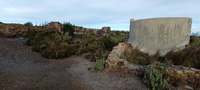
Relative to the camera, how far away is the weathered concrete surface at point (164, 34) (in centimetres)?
480

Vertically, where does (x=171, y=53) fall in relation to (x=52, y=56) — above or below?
above

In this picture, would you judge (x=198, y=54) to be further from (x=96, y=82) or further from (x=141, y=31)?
(x=96, y=82)

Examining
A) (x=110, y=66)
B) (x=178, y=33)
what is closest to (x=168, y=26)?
(x=178, y=33)

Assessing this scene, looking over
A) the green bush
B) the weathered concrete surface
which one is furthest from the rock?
the green bush

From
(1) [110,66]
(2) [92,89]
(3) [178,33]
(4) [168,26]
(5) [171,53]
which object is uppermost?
(4) [168,26]

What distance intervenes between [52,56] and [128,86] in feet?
14.1

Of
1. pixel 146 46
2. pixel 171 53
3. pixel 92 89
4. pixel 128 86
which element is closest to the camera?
pixel 92 89

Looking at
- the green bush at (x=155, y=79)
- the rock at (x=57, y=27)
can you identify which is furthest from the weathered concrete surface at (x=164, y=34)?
the rock at (x=57, y=27)

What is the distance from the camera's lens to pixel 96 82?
9.05ft

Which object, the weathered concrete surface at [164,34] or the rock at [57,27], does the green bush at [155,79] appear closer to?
the weathered concrete surface at [164,34]

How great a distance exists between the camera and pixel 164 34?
500 centimetres

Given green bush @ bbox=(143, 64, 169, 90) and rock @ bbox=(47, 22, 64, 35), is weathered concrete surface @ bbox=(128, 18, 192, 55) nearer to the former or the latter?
green bush @ bbox=(143, 64, 169, 90)

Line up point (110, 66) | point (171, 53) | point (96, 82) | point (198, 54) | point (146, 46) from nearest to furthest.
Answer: point (96, 82) < point (110, 66) < point (198, 54) < point (171, 53) < point (146, 46)

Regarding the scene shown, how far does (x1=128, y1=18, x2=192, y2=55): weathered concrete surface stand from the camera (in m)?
4.80
